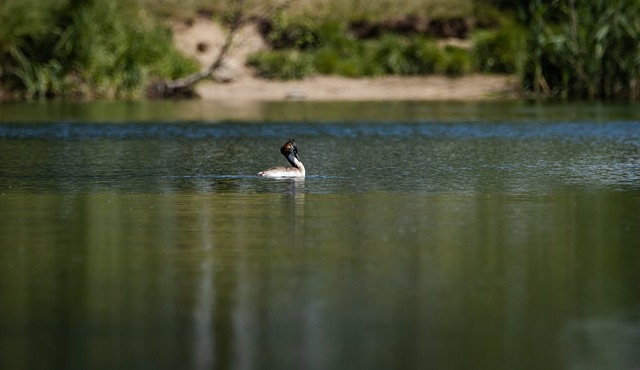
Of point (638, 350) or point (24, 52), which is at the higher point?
point (24, 52)

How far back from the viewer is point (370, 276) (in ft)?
37.2

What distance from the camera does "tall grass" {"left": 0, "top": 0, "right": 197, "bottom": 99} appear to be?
44.4m

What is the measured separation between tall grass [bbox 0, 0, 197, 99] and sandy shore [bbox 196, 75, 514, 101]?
3758 mm

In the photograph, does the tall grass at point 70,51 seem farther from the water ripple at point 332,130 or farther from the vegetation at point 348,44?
the water ripple at point 332,130

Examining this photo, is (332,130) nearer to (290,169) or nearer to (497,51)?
(290,169)

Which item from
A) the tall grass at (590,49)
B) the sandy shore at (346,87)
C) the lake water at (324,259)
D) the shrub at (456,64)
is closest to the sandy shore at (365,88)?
the sandy shore at (346,87)

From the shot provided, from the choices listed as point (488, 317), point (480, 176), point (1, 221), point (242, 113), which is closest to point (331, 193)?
point (480, 176)

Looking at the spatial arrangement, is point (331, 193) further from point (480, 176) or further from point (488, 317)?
point (488, 317)

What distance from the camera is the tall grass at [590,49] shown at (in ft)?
126

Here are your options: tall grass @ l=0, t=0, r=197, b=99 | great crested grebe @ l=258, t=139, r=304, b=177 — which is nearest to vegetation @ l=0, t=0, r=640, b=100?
tall grass @ l=0, t=0, r=197, b=99

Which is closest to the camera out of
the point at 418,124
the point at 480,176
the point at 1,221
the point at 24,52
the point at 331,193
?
the point at 1,221

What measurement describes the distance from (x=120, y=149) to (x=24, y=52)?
807 inches

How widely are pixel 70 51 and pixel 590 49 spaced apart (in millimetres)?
15752

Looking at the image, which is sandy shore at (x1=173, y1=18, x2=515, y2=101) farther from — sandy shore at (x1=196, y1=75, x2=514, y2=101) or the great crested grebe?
the great crested grebe
